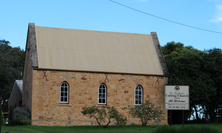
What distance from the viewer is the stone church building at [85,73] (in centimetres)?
2459

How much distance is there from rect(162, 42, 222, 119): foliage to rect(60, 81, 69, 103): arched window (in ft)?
27.7

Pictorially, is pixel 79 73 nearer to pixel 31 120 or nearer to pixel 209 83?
pixel 31 120

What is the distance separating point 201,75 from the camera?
26.6m

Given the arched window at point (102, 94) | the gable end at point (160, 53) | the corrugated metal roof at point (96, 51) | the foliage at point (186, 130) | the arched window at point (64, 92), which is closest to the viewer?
the foliage at point (186, 130)

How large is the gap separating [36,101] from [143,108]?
25.9 feet

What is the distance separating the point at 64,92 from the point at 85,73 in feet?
7.21

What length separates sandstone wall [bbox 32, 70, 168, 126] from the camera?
2438 centimetres

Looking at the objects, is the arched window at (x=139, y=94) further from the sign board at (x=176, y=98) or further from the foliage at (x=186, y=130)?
the foliage at (x=186, y=130)

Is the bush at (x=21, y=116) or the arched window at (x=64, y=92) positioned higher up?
the arched window at (x=64, y=92)

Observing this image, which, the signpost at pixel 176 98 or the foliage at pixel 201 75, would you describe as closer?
the signpost at pixel 176 98

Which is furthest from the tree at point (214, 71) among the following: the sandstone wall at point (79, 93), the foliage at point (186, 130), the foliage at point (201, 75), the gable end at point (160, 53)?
the foliage at point (186, 130)

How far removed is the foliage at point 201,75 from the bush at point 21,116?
456 inches

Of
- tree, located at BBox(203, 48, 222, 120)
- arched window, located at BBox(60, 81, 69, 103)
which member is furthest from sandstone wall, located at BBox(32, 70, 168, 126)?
tree, located at BBox(203, 48, 222, 120)

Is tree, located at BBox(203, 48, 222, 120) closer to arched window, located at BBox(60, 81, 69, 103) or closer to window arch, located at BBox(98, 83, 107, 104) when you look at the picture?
window arch, located at BBox(98, 83, 107, 104)
